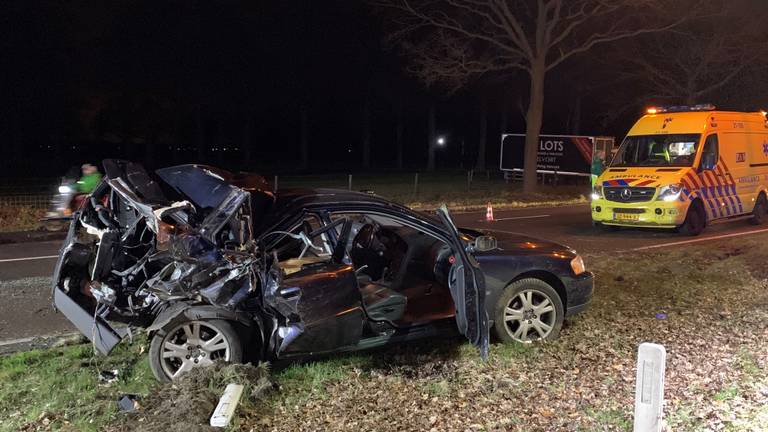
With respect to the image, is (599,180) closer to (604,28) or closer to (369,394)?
(369,394)

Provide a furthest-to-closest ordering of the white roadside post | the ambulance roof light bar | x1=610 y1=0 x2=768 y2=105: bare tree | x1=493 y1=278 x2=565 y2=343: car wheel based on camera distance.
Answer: x1=610 y1=0 x2=768 y2=105: bare tree
the ambulance roof light bar
x1=493 y1=278 x2=565 y2=343: car wheel
the white roadside post

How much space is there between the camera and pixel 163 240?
4480mm

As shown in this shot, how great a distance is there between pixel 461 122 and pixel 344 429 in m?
70.1

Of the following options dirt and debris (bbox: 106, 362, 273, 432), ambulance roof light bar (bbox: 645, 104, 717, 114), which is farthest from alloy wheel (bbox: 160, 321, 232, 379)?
ambulance roof light bar (bbox: 645, 104, 717, 114)

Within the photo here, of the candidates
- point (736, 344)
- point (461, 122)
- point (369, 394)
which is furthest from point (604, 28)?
point (461, 122)

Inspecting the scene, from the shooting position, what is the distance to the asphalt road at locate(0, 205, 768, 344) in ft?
21.5

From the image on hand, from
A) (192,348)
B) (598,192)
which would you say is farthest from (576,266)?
(598,192)

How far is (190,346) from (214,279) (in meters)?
0.57

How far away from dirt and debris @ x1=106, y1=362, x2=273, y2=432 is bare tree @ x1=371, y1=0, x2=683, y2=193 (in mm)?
17717

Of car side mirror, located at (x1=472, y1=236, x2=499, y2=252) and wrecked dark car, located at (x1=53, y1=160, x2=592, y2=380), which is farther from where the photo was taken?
car side mirror, located at (x1=472, y1=236, x2=499, y2=252)


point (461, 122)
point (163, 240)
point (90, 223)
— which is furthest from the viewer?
point (461, 122)

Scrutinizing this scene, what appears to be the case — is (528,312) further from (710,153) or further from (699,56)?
(699,56)

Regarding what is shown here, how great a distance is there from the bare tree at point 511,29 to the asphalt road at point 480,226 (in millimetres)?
5264

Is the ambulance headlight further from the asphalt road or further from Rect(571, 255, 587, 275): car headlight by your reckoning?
→ Rect(571, 255, 587, 275): car headlight
